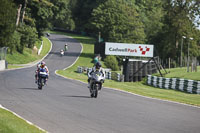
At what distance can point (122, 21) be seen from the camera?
273 ft

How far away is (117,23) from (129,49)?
27.0 meters

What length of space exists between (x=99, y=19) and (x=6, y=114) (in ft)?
250

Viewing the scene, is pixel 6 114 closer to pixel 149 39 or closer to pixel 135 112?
pixel 135 112

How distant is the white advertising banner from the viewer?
187ft

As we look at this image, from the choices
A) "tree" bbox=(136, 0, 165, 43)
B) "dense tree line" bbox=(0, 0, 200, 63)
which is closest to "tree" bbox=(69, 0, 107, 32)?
"tree" bbox=(136, 0, 165, 43)

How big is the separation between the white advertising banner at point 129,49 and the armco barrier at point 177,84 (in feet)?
59.3

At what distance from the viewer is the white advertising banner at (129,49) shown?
187 ft

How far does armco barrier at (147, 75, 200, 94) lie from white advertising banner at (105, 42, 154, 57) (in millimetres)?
18072

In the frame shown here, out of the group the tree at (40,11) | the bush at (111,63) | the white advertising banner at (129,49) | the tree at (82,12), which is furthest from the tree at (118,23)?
the tree at (82,12)

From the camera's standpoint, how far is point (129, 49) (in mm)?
57562

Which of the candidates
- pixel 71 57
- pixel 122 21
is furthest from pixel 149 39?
pixel 71 57

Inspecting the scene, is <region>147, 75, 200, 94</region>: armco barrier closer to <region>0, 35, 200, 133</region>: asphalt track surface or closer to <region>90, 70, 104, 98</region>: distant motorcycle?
<region>90, 70, 104, 98</region>: distant motorcycle

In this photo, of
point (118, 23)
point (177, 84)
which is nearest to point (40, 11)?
point (118, 23)

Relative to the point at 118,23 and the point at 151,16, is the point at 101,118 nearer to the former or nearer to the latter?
the point at 118,23
